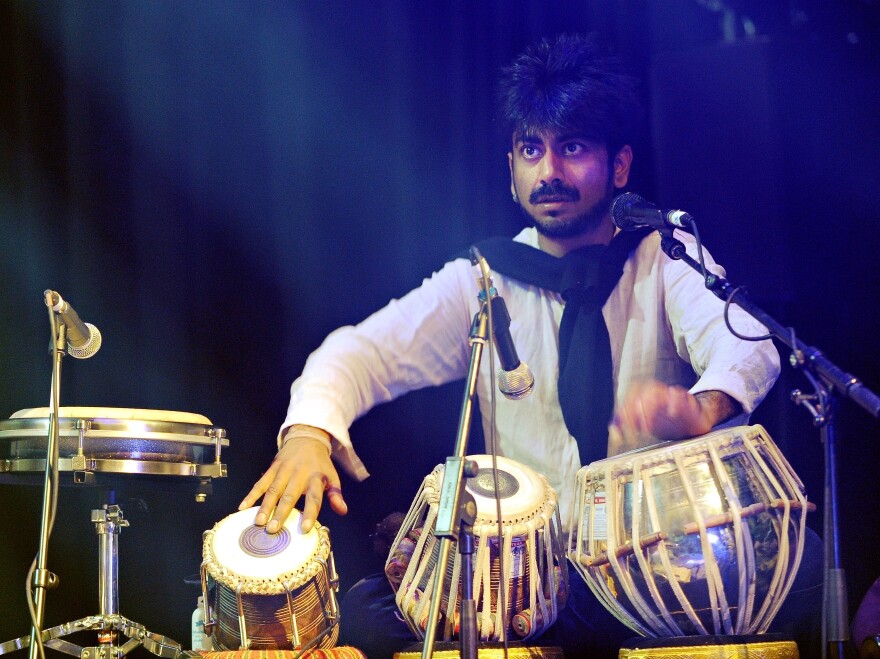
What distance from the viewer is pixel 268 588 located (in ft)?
9.22

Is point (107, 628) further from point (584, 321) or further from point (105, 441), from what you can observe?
point (584, 321)

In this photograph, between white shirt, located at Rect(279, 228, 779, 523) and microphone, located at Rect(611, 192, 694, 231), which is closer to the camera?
microphone, located at Rect(611, 192, 694, 231)

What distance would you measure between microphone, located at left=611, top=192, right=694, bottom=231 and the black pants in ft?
3.84

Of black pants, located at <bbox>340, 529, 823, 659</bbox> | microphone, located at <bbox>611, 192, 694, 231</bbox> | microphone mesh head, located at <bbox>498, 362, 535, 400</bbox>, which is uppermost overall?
microphone, located at <bbox>611, 192, 694, 231</bbox>

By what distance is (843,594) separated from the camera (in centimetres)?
225

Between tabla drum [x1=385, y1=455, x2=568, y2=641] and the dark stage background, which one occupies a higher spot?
the dark stage background

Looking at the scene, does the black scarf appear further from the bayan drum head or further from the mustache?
the bayan drum head

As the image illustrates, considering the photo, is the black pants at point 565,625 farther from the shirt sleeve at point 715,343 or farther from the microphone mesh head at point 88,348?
the microphone mesh head at point 88,348

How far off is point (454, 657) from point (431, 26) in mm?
2696

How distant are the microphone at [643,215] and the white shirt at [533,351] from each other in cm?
77

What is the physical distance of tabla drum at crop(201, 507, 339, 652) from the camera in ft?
9.30

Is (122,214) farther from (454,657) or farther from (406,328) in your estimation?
(454,657)

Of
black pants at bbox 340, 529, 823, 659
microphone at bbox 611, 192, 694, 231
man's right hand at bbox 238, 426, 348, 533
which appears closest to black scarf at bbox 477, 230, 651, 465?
black pants at bbox 340, 529, 823, 659

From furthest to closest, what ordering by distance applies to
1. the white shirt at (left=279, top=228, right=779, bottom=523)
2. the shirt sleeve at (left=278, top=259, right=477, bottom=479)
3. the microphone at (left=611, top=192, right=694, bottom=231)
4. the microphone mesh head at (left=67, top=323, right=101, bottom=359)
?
1. the shirt sleeve at (left=278, top=259, right=477, bottom=479)
2. the white shirt at (left=279, top=228, right=779, bottom=523)
3. the microphone mesh head at (left=67, top=323, right=101, bottom=359)
4. the microphone at (left=611, top=192, right=694, bottom=231)
